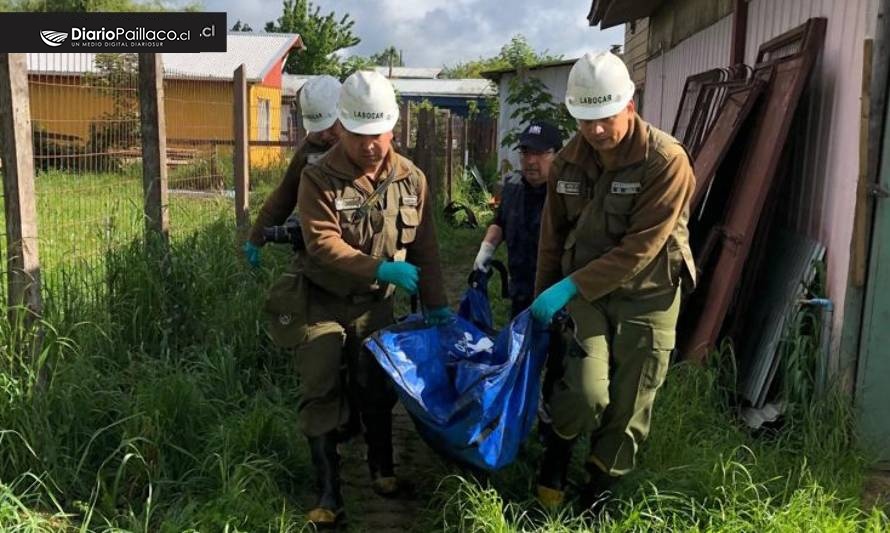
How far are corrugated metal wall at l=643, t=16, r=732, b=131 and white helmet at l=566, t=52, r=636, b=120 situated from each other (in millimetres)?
4362

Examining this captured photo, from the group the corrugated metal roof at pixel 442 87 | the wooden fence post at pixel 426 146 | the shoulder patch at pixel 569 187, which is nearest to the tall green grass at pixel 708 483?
the shoulder patch at pixel 569 187

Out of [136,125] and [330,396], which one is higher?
[136,125]

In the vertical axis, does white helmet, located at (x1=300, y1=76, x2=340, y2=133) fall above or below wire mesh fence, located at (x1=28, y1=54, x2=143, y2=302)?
above

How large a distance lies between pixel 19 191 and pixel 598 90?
253 centimetres

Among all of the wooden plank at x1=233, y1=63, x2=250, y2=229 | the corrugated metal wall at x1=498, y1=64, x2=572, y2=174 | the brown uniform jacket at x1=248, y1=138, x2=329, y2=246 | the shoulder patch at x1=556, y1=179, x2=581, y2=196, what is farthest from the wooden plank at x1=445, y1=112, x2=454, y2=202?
the shoulder patch at x1=556, y1=179, x2=581, y2=196

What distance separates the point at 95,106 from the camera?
5938mm

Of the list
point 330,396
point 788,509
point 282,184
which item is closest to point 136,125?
point 282,184

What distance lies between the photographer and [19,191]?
371 centimetres

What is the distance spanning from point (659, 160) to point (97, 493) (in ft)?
8.17

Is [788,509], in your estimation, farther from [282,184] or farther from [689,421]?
[282,184]

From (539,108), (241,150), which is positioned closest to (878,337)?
(241,150)

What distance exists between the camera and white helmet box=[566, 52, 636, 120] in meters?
3.04

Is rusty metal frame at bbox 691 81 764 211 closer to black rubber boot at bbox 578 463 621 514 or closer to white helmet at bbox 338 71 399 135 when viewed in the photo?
black rubber boot at bbox 578 463 621 514

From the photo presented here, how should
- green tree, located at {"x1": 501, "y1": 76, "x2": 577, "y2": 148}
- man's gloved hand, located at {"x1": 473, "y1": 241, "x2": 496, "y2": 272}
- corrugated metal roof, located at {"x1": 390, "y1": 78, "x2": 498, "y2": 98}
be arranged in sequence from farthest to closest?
corrugated metal roof, located at {"x1": 390, "y1": 78, "x2": 498, "y2": 98} < green tree, located at {"x1": 501, "y1": 76, "x2": 577, "y2": 148} < man's gloved hand, located at {"x1": 473, "y1": 241, "x2": 496, "y2": 272}
